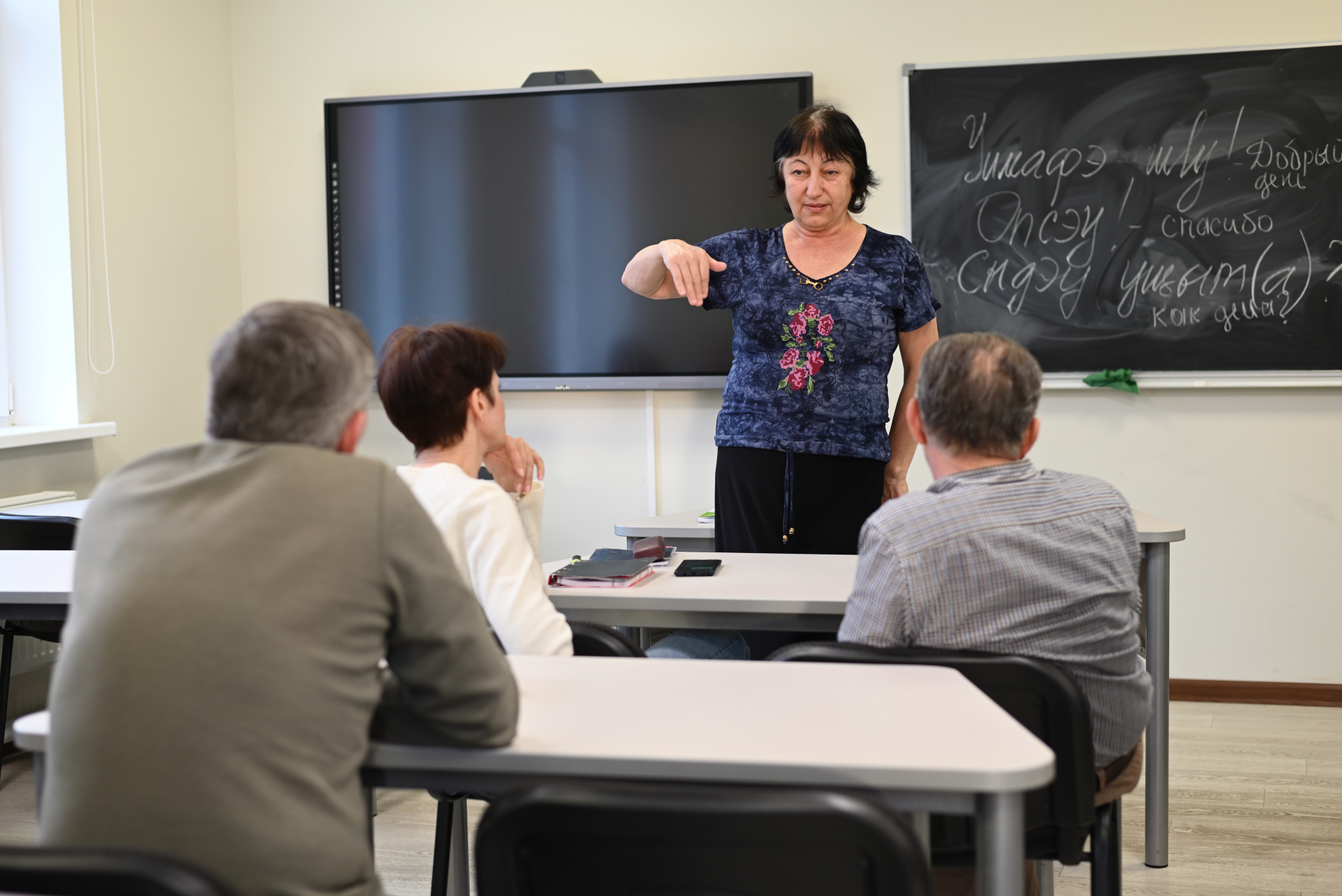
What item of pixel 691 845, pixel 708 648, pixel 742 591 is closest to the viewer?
pixel 691 845

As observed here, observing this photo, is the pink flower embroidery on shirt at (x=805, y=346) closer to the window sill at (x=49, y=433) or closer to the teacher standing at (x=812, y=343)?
the teacher standing at (x=812, y=343)

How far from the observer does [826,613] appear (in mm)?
1964

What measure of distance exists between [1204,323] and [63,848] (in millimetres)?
3770

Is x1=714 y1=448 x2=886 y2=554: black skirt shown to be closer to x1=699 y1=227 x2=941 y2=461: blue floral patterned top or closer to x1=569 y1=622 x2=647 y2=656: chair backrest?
x1=699 y1=227 x2=941 y2=461: blue floral patterned top

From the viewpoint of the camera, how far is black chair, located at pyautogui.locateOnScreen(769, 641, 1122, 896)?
1408 millimetres

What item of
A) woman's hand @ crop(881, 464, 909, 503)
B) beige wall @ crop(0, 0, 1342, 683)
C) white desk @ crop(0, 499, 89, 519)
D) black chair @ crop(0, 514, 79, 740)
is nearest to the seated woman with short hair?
woman's hand @ crop(881, 464, 909, 503)

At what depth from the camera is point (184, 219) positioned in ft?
13.7

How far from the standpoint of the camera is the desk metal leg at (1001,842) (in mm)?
1083

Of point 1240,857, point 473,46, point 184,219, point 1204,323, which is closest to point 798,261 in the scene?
point 1240,857

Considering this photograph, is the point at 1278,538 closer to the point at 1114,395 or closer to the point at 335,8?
the point at 1114,395

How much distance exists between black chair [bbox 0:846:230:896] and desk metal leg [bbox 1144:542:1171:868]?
2.18 m

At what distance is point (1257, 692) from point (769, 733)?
3362 mm

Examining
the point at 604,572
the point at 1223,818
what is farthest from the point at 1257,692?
the point at 604,572

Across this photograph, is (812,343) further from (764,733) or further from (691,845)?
(691,845)
